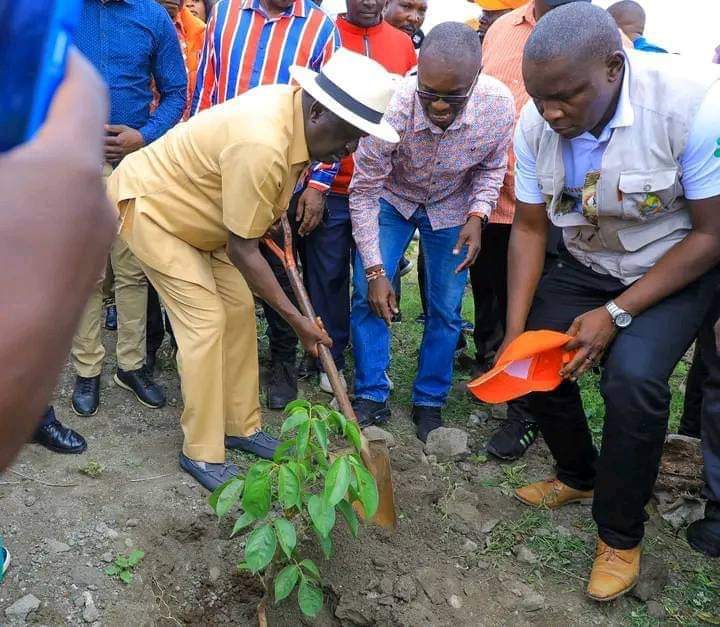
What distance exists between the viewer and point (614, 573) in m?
2.92

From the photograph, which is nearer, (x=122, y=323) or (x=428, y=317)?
(x=122, y=323)

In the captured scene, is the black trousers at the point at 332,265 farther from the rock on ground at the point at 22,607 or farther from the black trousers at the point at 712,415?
the rock on ground at the point at 22,607

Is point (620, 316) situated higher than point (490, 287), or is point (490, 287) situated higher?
point (620, 316)

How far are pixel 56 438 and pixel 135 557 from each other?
0.93 m

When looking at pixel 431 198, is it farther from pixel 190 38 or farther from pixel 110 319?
pixel 110 319

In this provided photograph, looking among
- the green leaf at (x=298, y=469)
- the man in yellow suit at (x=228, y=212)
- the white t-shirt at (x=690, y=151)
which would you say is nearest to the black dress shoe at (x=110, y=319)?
the man in yellow suit at (x=228, y=212)

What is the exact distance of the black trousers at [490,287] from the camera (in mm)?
4480

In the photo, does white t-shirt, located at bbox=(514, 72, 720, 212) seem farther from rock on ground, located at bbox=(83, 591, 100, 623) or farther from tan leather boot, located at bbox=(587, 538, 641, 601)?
rock on ground, located at bbox=(83, 591, 100, 623)

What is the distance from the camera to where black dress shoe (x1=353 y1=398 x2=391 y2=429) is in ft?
13.8

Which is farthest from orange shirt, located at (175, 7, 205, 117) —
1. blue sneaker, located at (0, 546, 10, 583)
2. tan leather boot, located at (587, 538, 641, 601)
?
tan leather boot, located at (587, 538, 641, 601)

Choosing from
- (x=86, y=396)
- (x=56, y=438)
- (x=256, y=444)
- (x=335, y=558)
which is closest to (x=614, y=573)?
(x=335, y=558)

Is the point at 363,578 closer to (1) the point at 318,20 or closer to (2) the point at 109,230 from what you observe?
(2) the point at 109,230

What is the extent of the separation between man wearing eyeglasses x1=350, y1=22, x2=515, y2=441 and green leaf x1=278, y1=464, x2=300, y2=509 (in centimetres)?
158

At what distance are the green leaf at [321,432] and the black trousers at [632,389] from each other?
1.04m
